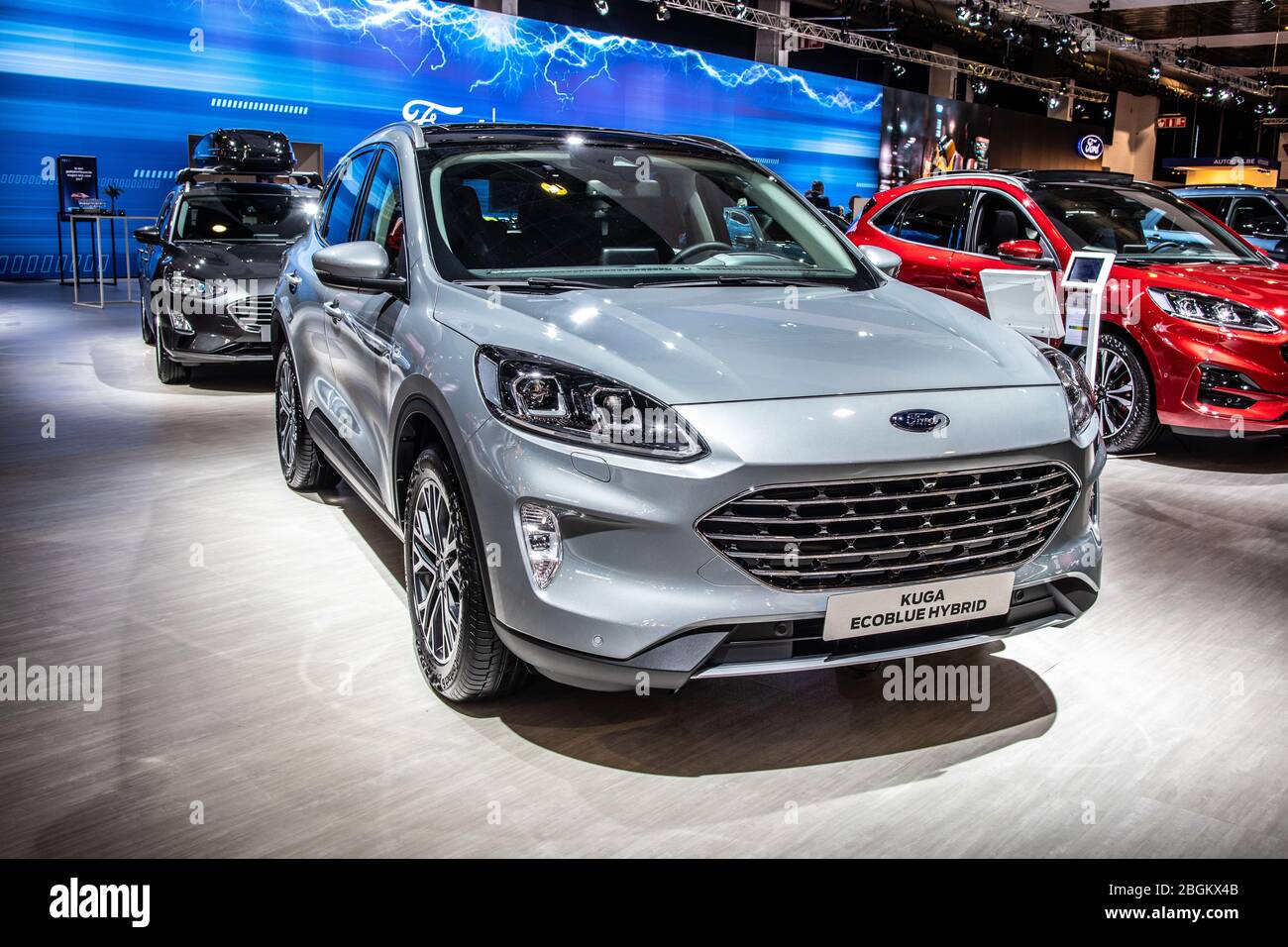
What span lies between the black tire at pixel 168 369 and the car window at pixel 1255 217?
869 centimetres

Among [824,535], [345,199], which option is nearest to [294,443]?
[345,199]

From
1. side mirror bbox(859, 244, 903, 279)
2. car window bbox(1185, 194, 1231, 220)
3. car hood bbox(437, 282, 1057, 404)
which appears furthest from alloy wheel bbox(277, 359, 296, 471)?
car window bbox(1185, 194, 1231, 220)

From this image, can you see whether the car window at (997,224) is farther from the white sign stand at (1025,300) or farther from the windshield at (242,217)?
the windshield at (242,217)

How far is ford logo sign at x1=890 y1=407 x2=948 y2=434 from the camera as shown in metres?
2.33

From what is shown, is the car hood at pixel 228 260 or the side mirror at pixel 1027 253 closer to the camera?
the side mirror at pixel 1027 253

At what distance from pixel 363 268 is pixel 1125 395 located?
4.54 metres

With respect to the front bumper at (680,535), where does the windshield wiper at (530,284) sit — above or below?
above

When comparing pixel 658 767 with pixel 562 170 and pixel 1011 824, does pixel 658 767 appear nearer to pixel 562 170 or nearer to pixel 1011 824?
pixel 1011 824

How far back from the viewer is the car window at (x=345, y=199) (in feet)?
13.1

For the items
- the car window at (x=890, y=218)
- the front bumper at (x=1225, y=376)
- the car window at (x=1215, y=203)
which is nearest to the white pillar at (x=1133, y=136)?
the car window at (x=1215, y=203)

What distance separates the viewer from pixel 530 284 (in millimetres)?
2881

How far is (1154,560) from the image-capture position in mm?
4230
